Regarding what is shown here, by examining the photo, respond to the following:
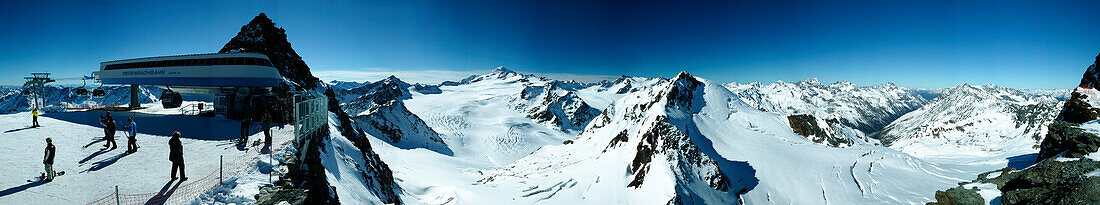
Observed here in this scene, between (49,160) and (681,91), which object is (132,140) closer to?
(49,160)

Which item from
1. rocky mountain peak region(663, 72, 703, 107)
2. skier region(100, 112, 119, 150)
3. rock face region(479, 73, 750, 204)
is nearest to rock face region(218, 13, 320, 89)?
skier region(100, 112, 119, 150)

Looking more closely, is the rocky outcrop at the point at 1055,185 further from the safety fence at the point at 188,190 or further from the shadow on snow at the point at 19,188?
the shadow on snow at the point at 19,188

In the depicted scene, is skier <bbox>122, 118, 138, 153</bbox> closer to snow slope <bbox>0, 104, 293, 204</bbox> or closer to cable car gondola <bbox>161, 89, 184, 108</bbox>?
snow slope <bbox>0, 104, 293, 204</bbox>

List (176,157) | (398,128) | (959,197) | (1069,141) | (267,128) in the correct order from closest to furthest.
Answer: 1. (176,157)
2. (267,128)
3. (1069,141)
4. (959,197)
5. (398,128)

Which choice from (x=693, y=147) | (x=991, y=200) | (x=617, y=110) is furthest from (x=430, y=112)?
(x=991, y=200)

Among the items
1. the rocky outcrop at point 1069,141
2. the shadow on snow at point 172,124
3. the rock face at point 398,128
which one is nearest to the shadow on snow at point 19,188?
the shadow on snow at point 172,124

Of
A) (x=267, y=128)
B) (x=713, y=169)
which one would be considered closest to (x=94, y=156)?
(x=267, y=128)
